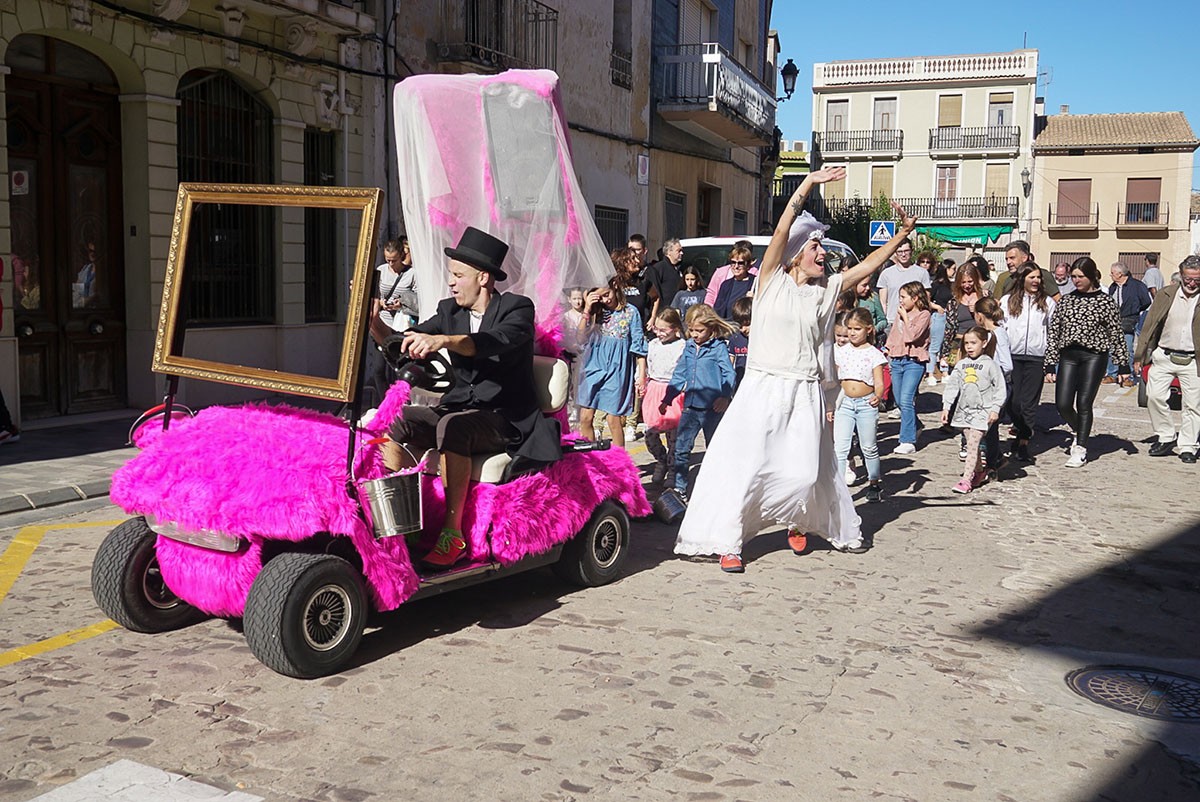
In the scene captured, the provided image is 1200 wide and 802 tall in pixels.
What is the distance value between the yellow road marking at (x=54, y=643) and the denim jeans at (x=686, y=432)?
403 centimetres

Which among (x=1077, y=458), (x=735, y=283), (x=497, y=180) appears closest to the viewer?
(x=497, y=180)

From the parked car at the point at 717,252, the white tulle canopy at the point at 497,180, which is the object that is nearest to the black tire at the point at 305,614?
the white tulle canopy at the point at 497,180

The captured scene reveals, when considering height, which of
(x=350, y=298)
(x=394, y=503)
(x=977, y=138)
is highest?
(x=977, y=138)

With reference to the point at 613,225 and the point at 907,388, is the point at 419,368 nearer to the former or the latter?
the point at 907,388

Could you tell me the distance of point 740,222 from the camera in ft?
108

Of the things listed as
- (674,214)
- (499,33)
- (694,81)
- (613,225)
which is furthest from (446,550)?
(674,214)

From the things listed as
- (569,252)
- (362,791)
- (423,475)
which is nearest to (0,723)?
(362,791)

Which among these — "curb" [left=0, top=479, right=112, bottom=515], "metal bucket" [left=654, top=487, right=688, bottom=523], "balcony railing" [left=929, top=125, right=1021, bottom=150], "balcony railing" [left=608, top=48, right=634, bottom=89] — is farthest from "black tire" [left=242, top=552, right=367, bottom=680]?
"balcony railing" [left=929, top=125, right=1021, bottom=150]

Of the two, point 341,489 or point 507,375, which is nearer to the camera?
point 341,489

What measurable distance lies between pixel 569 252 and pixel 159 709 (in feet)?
11.1

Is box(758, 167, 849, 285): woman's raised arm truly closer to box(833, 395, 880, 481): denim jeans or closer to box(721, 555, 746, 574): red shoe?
box(721, 555, 746, 574): red shoe

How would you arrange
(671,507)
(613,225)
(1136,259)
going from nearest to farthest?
(671,507) < (613,225) < (1136,259)

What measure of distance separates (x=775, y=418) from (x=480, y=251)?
2113mm

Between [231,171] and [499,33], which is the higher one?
[499,33]
